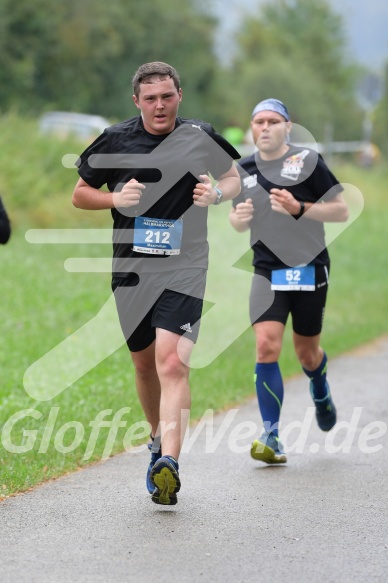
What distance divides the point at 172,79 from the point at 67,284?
9.80 metres

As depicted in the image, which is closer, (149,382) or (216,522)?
(216,522)

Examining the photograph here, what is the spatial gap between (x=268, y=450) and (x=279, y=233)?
142 centimetres

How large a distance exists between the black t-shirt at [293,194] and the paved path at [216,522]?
1.35 meters

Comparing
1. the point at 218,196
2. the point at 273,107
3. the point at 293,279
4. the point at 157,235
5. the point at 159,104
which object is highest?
the point at 273,107

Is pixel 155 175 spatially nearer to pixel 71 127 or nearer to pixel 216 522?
pixel 216 522

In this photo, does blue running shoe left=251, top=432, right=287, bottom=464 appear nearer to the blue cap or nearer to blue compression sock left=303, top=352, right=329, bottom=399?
blue compression sock left=303, top=352, right=329, bottom=399

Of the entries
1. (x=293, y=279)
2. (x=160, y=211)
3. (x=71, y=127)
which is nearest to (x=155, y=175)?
(x=160, y=211)

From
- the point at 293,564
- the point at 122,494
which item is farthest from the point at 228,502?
the point at 293,564

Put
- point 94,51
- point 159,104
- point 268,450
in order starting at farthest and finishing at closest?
1. point 94,51
2. point 268,450
3. point 159,104

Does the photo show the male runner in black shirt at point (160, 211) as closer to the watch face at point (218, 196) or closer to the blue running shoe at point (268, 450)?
the watch face at point (218, 196)

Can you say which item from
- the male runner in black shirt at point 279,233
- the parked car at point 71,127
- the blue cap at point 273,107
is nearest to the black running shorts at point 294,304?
the male runner in black shirt at point 279,233

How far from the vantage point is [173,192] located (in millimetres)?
6297

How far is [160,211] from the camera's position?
6293 millimetres

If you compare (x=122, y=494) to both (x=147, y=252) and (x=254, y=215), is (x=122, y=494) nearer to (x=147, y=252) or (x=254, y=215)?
(x=147, y=252)
